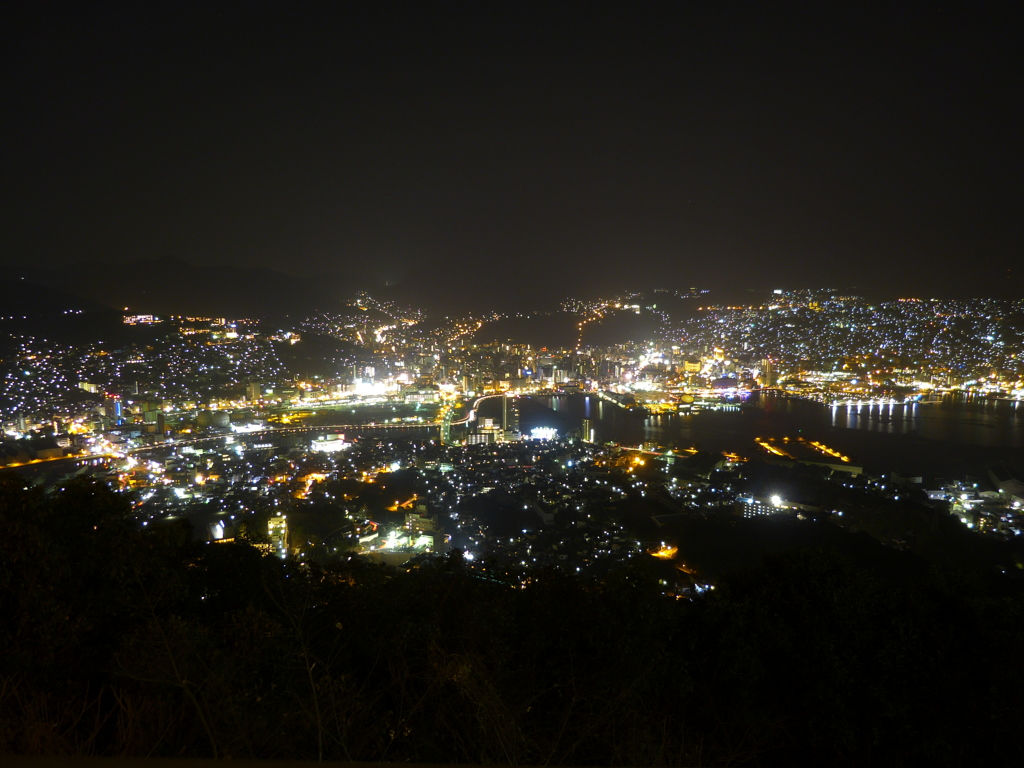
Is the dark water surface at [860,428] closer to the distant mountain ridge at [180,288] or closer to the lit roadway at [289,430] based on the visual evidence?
the lit roadway at [289,430]

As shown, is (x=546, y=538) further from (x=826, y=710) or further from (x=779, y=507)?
(x=826, y=710)

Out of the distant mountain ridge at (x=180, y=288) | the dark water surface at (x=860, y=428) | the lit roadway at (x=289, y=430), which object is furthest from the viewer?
the distant mountain ridge at (x=180, y=288)

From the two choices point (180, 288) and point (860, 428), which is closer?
point (860, 428)

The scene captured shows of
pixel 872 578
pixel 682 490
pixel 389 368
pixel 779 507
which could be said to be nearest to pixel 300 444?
pixel 682 490

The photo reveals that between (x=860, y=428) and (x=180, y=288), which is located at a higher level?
(x=180, y=288)

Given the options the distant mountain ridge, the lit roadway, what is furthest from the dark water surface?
the distant mountain ridge

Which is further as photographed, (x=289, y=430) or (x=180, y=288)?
(x=180, y=288)

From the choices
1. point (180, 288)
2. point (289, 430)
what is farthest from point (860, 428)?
point (180, 288)

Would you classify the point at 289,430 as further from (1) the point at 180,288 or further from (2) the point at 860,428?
(1) the point at 180,288

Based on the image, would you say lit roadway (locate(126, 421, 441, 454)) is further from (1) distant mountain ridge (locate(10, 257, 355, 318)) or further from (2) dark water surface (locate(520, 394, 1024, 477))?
(1) distant mountain ridge (locate(10, 257, 355, 318))

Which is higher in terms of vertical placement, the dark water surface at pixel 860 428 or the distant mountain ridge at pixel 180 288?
the distant mountain ridge at pixel 180 288

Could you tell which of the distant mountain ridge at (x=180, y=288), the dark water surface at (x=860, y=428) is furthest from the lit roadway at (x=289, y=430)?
the distant mountain ridge at (x=180, y=288)
